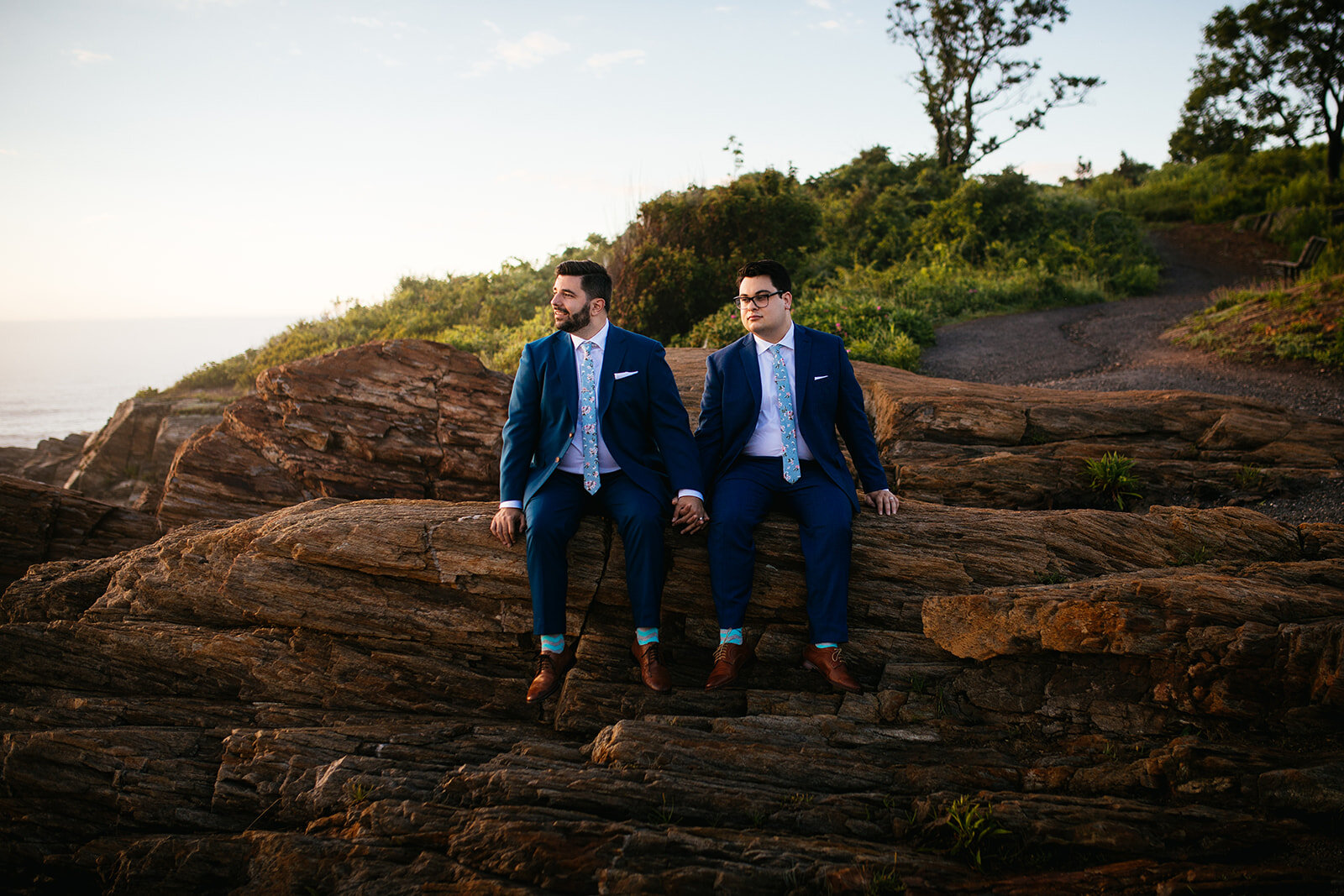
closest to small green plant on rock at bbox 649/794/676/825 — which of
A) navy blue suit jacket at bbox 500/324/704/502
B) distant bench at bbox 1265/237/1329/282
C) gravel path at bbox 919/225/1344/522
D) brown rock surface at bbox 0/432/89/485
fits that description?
navy blue suit jacket at bbox 500/324/704/502

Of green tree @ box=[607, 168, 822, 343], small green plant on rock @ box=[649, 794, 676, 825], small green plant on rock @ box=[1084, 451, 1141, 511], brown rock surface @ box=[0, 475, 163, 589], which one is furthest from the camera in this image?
green tree @ box=[607, 168, 822, 343]

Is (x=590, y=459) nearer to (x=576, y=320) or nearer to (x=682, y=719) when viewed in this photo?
(x=576, y=320)

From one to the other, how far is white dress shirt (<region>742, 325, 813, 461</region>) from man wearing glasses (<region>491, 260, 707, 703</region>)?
0.46 m

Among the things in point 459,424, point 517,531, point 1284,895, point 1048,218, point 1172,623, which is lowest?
point 1284,895

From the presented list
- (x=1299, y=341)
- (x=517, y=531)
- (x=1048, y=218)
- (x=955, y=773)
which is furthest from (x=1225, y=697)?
(x=1048, y=218)

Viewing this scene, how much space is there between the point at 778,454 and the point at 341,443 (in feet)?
16.5

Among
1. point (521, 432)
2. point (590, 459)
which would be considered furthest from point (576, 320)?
point (590, 459)

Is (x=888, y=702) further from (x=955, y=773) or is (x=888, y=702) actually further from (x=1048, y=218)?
(x=1048, y=218)

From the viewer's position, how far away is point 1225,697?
3.29m

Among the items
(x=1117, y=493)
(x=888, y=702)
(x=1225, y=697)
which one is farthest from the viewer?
(x=1117, y=493)

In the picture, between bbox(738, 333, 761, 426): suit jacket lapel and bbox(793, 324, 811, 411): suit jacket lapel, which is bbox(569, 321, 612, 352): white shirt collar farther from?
bbox(793, 324, 811, 411): suit jacket lapel

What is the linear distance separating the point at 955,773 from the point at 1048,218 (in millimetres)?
22540

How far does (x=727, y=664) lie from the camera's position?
164 inches

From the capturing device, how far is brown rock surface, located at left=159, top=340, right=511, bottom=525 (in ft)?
24.7
